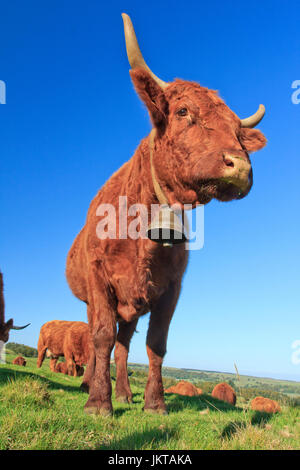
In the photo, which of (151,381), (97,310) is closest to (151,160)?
(97,310)

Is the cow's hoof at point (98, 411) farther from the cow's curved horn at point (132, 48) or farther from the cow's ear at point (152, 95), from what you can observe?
the cow's curved horn at point (132, 48)

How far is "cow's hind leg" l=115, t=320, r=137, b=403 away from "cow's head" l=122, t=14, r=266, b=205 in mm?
3563

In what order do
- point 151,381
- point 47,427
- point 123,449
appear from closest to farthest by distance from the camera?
point 123,449 → point 47,427 → point 151,381

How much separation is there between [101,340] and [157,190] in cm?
198

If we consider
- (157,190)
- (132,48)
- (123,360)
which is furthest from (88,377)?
(132,48)

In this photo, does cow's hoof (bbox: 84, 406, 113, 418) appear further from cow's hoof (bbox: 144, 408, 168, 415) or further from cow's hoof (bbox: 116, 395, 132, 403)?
cow's hoof (bbox: 116, 395, 132, 403)

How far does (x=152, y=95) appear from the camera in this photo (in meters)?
4.62

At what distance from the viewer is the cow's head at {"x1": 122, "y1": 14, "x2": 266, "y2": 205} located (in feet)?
12.8

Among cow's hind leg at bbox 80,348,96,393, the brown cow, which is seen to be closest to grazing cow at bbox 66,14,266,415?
cow's hind leg at bbox 80,348,96,393

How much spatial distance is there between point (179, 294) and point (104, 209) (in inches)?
64.7

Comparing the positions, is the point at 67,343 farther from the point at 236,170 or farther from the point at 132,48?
the point at 236,170

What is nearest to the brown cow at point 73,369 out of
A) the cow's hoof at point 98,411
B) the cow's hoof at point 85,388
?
the cow's hoof at point 85,388

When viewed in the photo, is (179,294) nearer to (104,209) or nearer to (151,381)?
(151,381)
